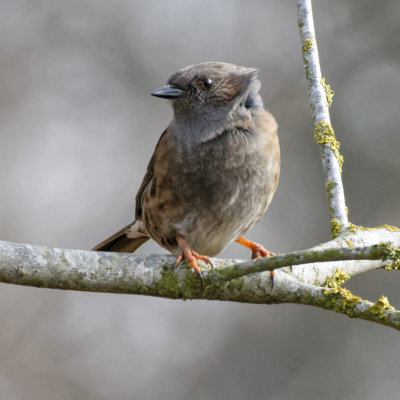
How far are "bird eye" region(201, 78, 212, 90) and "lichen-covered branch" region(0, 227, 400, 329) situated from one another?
114cm

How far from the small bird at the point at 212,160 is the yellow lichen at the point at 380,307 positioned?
1.34 meters

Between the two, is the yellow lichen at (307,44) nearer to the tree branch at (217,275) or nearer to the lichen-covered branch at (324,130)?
the lichen-covered branch at (324,130)

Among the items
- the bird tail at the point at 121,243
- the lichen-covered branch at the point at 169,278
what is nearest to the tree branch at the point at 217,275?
the lichen-covered branch at the point at 169,278

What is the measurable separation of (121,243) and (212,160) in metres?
1.22

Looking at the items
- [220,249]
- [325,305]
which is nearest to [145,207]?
[220,249]

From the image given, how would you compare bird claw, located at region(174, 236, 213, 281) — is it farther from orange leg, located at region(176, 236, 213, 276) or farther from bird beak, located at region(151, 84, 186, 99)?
bird beak, located at region(151, 84, 186, 99)

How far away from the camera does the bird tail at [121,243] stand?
15.5ft

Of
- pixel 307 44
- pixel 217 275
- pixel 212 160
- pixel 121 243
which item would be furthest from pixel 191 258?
pixel 121 243

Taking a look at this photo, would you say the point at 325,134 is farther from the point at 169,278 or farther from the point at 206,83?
the point at 169,278

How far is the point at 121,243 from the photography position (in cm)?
479

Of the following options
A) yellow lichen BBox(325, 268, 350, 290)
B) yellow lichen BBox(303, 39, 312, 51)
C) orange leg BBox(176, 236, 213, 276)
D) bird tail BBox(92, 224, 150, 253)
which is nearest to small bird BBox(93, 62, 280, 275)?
orange leg BBox(176, 236, 213, 276)

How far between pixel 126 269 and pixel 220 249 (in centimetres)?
142

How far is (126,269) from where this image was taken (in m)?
3.02

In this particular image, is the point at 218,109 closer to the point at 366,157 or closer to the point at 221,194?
the point at 221,194
